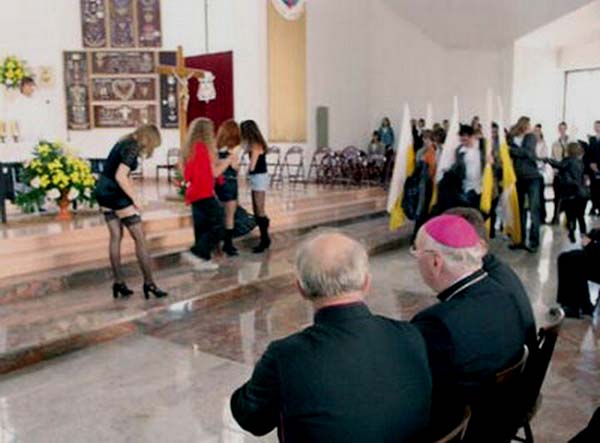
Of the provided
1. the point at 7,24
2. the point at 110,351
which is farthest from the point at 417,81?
the point at 110,351

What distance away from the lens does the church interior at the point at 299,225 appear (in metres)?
1.71

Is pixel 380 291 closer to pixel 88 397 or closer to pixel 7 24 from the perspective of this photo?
pixel 88 397

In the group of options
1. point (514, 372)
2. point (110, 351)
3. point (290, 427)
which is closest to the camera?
point (290, 427)

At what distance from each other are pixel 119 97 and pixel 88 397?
33.0 feet

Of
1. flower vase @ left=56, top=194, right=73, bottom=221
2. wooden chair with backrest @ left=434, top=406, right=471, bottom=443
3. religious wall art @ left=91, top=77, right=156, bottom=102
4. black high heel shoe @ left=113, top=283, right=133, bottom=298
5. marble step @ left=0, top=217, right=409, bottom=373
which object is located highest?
religious wall art @ left=91, top=77, right=156, bottom=102

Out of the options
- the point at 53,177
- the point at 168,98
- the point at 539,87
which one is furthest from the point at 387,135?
the point at 53,177

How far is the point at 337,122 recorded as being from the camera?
1291cm

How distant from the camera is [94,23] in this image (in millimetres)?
12438

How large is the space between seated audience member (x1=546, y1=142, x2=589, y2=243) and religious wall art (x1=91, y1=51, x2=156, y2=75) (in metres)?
7.96

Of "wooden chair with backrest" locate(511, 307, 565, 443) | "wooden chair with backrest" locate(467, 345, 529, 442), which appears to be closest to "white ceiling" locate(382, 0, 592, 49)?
"wooden chair with backrest" locate(511, 307, 565, 443)

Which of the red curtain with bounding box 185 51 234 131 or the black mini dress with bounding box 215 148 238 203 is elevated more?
the red curtain with bounding box 185 51 234 131

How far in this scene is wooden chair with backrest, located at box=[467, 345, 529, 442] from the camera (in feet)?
6.66

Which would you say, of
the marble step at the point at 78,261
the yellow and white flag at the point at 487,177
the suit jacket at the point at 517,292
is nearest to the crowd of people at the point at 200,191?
the marble step at the point at 78,261

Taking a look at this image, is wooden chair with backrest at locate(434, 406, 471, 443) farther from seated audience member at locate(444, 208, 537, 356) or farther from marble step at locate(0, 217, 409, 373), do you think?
marble step at locate(0, 217, 409, 373)
